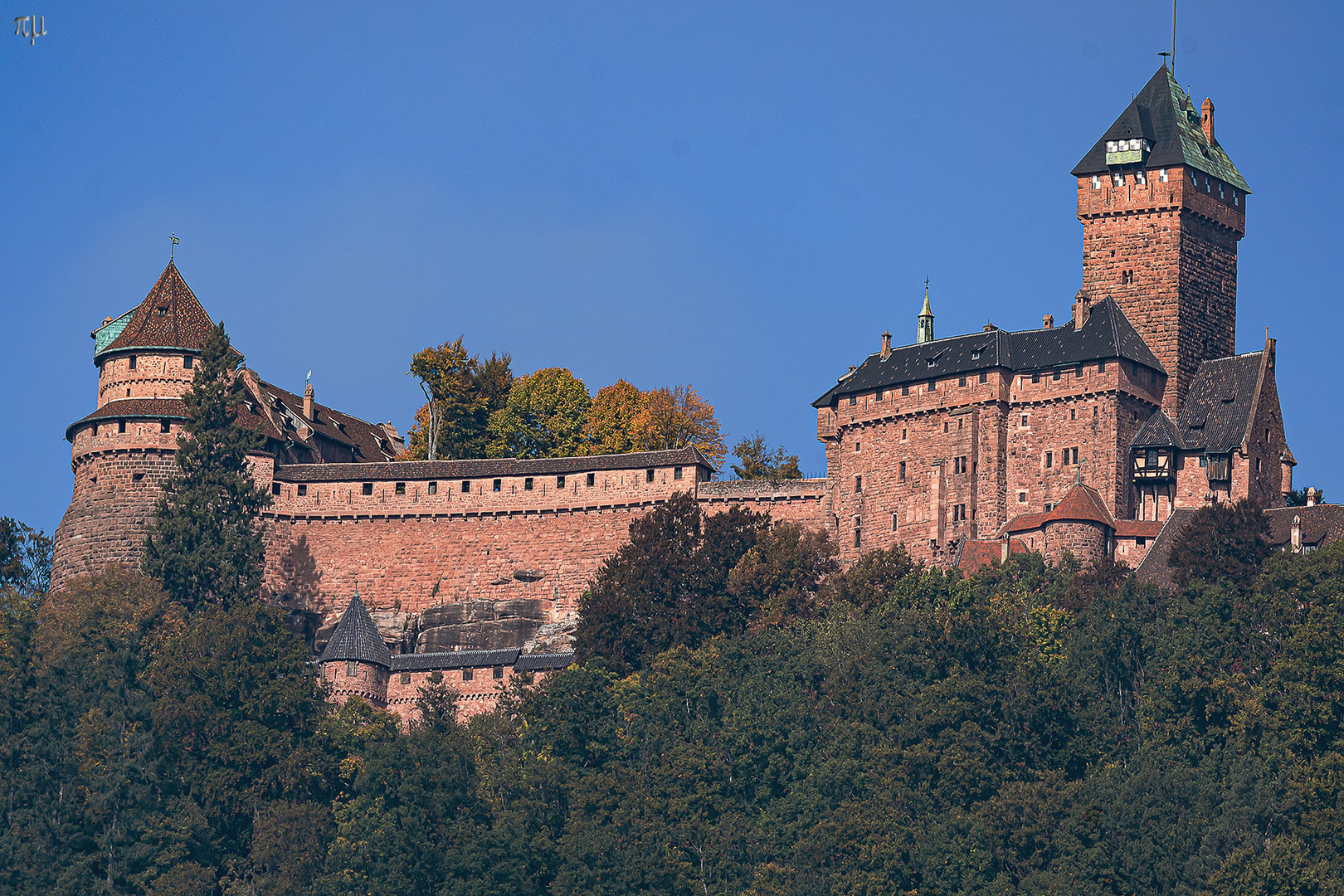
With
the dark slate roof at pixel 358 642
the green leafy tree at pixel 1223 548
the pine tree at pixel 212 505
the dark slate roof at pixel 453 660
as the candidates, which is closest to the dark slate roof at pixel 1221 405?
the green leafy tree at pixel 1223 548

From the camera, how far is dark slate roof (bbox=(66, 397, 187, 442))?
9144 cm

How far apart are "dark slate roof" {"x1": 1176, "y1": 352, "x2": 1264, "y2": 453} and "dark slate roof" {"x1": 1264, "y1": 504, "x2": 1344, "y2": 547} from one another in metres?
3.12

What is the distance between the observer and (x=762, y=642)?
265 feet

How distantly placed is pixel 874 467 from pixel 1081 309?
27.5 feet

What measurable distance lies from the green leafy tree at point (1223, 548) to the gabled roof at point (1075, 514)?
15.3 ft

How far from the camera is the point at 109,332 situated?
3748 inches

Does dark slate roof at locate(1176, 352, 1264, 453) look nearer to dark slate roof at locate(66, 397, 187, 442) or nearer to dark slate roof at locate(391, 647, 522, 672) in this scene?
dark slate roof at locate(391, 647, 522, 672)

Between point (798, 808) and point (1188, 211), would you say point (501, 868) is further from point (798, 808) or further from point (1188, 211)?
point (1188, 211)

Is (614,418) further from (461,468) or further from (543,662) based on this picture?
(543,662)

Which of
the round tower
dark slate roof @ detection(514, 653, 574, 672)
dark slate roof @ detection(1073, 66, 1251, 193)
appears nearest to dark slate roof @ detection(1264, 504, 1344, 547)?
dark slate roof @ detection(1073, 66, 1251, 193)

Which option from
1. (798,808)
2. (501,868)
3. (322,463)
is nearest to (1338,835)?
(798,808)

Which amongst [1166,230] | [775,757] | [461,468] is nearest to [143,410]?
[461,468]

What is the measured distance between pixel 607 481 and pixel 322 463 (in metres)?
9.81

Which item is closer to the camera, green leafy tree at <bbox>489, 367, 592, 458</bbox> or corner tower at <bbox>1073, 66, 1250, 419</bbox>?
corner tower at <bbox>1073, 66, 1250, 419</bbox>
